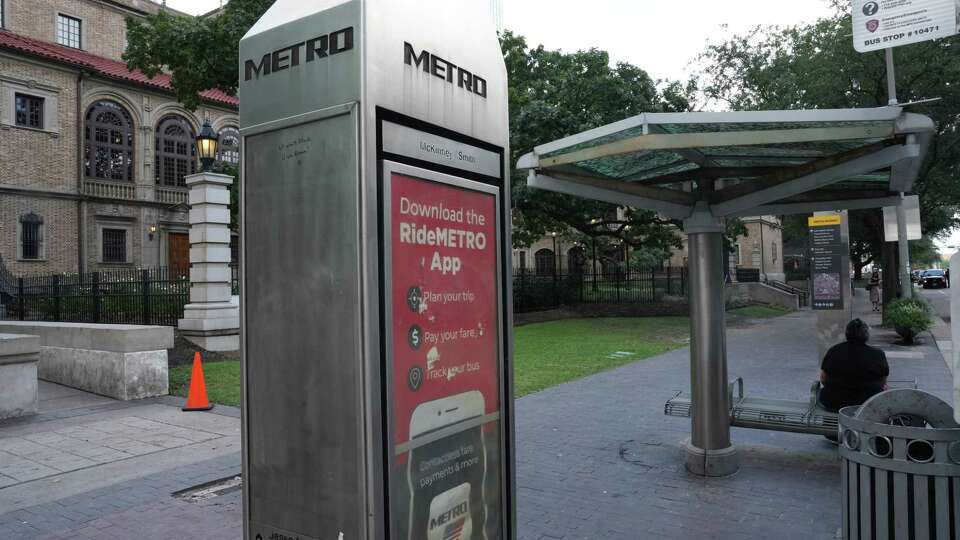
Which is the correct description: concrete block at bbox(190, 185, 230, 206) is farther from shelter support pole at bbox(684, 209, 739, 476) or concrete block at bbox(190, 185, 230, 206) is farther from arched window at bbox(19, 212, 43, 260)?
arched window at bbox(19, 212, 43, 260)

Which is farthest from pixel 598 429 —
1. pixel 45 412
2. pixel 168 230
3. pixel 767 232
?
pixel 767 232

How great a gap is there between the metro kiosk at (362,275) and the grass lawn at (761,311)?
27.7m

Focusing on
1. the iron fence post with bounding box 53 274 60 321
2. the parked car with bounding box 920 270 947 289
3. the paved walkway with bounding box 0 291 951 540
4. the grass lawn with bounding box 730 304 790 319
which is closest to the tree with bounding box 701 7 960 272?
the grass lawn with bounding box 730 304 790 319

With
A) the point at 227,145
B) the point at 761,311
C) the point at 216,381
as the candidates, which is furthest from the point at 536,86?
the point at 227,145

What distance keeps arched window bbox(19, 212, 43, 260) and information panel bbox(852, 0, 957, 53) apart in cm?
3159

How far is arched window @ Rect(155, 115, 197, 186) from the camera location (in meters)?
33.1

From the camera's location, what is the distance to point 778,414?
245 inches

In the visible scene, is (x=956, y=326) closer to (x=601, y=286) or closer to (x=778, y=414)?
(x=778, y=414)

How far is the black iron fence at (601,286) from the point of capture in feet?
96.9

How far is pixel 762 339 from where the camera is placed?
19.0 meters

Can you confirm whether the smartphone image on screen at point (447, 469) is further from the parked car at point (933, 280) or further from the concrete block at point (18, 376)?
the parked car at point (933, 280)

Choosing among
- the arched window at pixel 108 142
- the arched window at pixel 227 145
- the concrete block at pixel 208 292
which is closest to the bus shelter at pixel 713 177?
the concrete block at pixel 208 292

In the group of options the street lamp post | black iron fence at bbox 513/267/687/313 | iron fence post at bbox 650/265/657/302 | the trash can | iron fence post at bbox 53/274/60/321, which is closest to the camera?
the trash can

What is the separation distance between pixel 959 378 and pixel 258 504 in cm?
308
